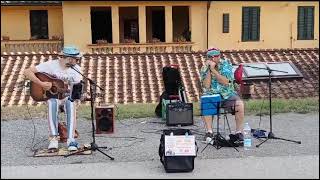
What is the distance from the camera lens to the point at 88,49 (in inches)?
825

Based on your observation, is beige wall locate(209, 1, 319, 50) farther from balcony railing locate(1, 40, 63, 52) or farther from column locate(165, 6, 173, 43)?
balcony railing locate(1, 40, 63, 52)

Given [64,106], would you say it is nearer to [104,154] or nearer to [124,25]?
[104,154]

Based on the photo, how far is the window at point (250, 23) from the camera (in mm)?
22469

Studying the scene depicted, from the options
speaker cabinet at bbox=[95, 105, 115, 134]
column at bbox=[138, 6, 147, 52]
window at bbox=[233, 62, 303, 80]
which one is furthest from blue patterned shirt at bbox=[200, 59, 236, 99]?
column at bbox=[138, 6, 147, 52]

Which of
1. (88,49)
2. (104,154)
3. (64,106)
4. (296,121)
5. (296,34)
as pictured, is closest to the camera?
(104,154)

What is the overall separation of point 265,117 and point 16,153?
13.7 feet

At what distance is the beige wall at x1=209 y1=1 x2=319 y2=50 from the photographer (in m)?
22.2

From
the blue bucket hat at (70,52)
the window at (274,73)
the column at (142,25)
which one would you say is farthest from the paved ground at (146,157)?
the column at (142,25)

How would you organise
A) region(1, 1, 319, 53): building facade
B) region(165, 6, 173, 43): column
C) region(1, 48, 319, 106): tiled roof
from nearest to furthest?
region(1, 48, 319, 106): tiled roof < region(1, 1, 319, 53): building facade < region(165, 6, 173, 43): column

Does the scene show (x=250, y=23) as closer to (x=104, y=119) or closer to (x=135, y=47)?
(x=135, y=47)

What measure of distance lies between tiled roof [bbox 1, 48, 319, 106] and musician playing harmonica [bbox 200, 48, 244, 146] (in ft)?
13.1

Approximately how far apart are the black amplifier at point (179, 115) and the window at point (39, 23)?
1559cm

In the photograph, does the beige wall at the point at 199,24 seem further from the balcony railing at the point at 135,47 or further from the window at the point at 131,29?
the window at the point at 131,29

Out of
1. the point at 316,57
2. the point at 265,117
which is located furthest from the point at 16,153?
the point at 316,57
